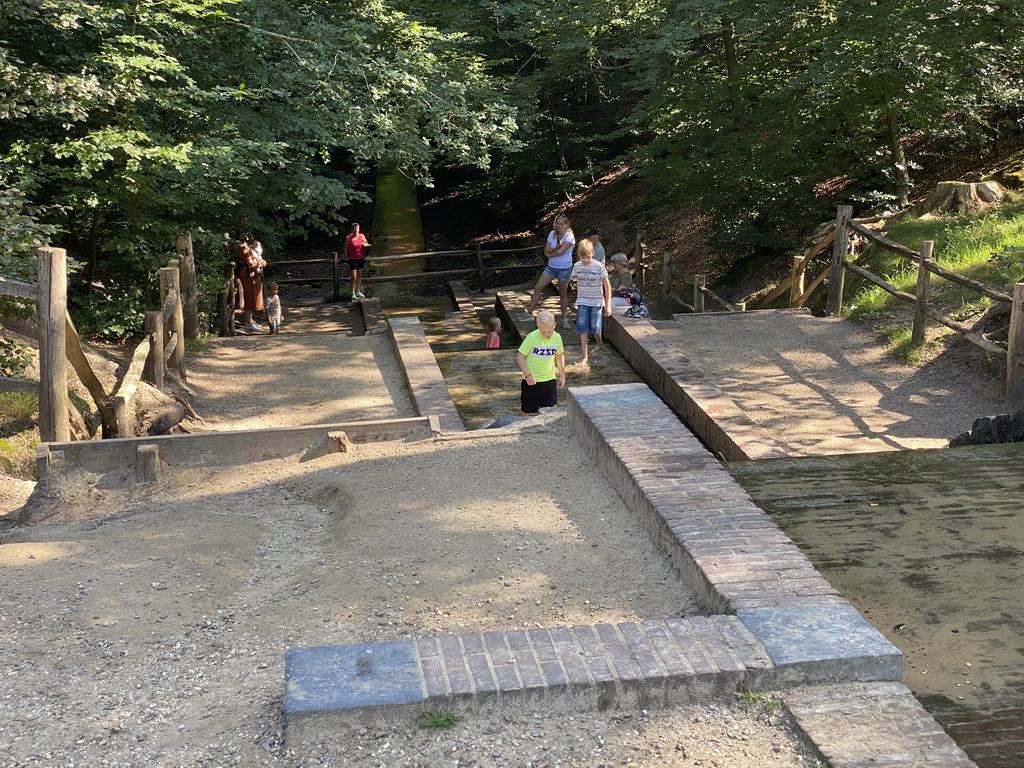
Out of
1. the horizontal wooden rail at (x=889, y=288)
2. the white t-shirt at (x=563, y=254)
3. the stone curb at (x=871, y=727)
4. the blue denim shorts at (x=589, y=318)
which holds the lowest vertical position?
the stone curb at (x=871, y=727)

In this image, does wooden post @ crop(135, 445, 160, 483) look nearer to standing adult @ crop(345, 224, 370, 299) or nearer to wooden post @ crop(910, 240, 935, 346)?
wooden post @ crop(910, 240, 935, 346)

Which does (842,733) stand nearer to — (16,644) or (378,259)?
(16,644)

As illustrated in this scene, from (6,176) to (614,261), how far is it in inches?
285

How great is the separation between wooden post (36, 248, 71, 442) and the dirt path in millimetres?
5848

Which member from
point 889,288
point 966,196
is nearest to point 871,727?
point 889,288

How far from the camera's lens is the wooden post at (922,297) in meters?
10.3

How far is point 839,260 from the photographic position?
504 inches

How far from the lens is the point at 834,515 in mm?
5668

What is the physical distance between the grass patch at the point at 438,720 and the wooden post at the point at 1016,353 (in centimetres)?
676

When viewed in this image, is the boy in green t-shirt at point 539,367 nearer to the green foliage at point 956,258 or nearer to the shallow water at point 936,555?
the shallow water at point 936,555

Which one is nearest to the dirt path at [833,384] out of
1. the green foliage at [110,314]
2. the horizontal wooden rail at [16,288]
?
the horizontal wooden rail at [16,288]

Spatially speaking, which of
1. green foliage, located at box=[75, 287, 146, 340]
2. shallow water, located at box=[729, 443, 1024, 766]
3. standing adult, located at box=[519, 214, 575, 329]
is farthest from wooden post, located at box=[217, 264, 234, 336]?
shallow water, located at box=[729, 443, 1024, 766]

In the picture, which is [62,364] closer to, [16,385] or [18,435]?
[16,385]

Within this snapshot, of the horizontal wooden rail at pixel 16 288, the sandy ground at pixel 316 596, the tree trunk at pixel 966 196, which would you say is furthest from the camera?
the tree trunk at pixel 966 196
